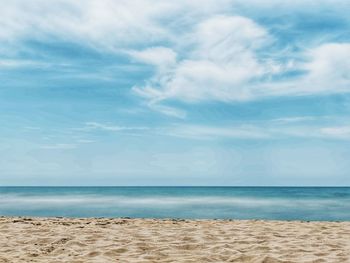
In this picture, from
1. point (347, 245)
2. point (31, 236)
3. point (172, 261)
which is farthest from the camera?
point (31, 236)

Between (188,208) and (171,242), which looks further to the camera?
(188,208)

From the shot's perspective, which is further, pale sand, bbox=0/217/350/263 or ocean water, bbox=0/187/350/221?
ocean water, bbox=0/187/350/221

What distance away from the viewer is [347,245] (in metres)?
7.48

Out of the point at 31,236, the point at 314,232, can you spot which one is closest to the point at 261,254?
the point at 314,232

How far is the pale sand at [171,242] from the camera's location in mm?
6605

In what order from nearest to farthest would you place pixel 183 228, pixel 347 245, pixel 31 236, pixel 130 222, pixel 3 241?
1. pixel 347 245
2. pixel 3 241
3. pixel 31 236
4. pixel 183 228
5. pixel 130 222

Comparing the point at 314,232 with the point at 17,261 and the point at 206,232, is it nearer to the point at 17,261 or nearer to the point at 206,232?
the point at 206,232

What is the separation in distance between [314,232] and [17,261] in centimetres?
599

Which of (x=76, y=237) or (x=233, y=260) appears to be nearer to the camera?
(x=233, y=260)

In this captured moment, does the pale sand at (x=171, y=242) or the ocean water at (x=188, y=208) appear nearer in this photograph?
the pale sand at (x=171, y=242)

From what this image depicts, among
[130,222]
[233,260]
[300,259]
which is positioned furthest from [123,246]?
[130,222]

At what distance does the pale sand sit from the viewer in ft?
21.7

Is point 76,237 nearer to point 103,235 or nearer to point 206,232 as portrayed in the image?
point 103,235

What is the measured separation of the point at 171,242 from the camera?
7.85m
